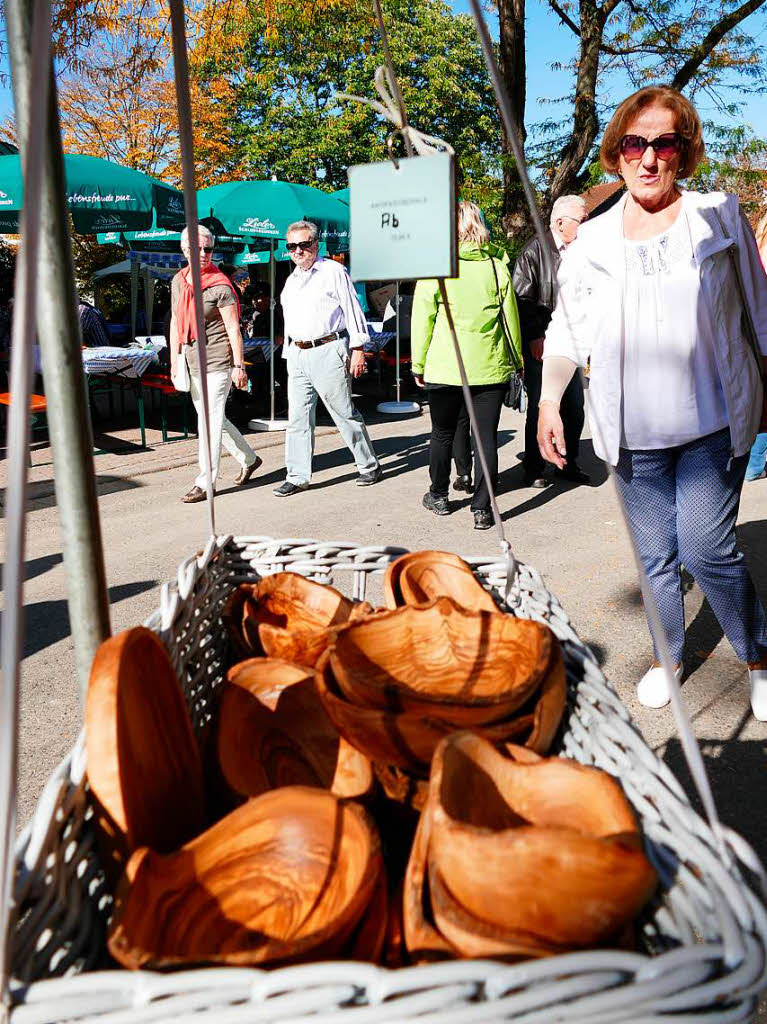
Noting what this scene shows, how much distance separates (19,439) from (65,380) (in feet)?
1.68

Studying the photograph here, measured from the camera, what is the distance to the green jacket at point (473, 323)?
13.4 feet

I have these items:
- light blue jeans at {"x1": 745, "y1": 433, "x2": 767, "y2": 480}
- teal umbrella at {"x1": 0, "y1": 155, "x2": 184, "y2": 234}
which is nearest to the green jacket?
light blue jeans at {"x1": 745, "y1": 433, "x2": 767, "y2": 480}

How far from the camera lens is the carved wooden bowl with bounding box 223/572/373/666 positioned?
1.35 metres

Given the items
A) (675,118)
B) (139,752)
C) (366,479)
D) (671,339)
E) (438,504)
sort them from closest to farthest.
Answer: (139,752) < (675,118) < (671,339) < (438,504) < (366,479)

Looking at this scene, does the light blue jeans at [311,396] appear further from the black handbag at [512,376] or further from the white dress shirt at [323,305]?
the black handbag at [512,376]

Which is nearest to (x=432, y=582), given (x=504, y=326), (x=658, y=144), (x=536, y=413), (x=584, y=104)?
(x=658, y=144)

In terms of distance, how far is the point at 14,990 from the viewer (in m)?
0.67

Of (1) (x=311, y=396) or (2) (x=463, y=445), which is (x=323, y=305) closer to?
(1) (x=311, y=396)

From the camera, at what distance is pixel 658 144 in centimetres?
193

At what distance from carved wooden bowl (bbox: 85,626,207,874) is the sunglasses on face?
1.65m

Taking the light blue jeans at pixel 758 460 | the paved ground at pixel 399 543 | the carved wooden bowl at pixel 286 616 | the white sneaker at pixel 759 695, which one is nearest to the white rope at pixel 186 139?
the carved wooden bowl at pixel 286 616

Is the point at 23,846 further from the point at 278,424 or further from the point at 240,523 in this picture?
the point at 278,424

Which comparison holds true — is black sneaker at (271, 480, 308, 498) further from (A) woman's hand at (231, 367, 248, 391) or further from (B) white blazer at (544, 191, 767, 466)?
(B) white blazer at (544, 191, 767, 466)

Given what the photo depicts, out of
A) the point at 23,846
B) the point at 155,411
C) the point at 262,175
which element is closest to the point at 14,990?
the point at 23,846
